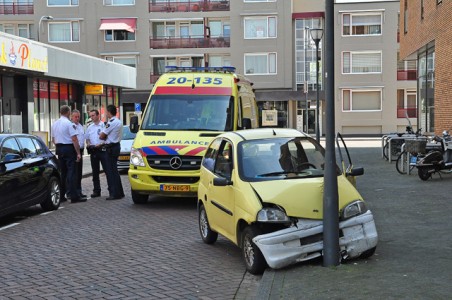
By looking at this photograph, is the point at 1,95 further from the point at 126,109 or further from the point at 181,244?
the point at 126,109

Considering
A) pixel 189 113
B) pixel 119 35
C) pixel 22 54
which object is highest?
pixel 119 35

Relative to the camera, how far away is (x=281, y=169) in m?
7.18

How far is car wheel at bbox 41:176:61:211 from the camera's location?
11361 millimetres

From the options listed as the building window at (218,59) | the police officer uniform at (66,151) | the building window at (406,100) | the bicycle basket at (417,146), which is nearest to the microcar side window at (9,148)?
the police officer uniform at (66,151)

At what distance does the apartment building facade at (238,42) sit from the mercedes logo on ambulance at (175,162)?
40395 millimetres

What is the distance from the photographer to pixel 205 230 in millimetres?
8289

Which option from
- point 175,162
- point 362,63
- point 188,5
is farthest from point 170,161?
point 362,63

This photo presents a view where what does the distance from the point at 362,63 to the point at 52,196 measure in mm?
44203

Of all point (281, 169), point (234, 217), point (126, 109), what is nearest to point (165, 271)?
point (234, 217)

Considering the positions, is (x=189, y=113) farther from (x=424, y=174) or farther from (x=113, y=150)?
(x=424, y=174)

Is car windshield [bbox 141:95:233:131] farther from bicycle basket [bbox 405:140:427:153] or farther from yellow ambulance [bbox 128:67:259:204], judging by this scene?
bicycle basket [bbox 405:140:427:153]

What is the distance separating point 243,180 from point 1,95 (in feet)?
60.6

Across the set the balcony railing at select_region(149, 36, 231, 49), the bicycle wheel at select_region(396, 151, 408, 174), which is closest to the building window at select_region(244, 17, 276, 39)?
the balcony railing at select_region(149, 36, 231, 49)

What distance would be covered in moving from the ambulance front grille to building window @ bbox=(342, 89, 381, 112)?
139ft
